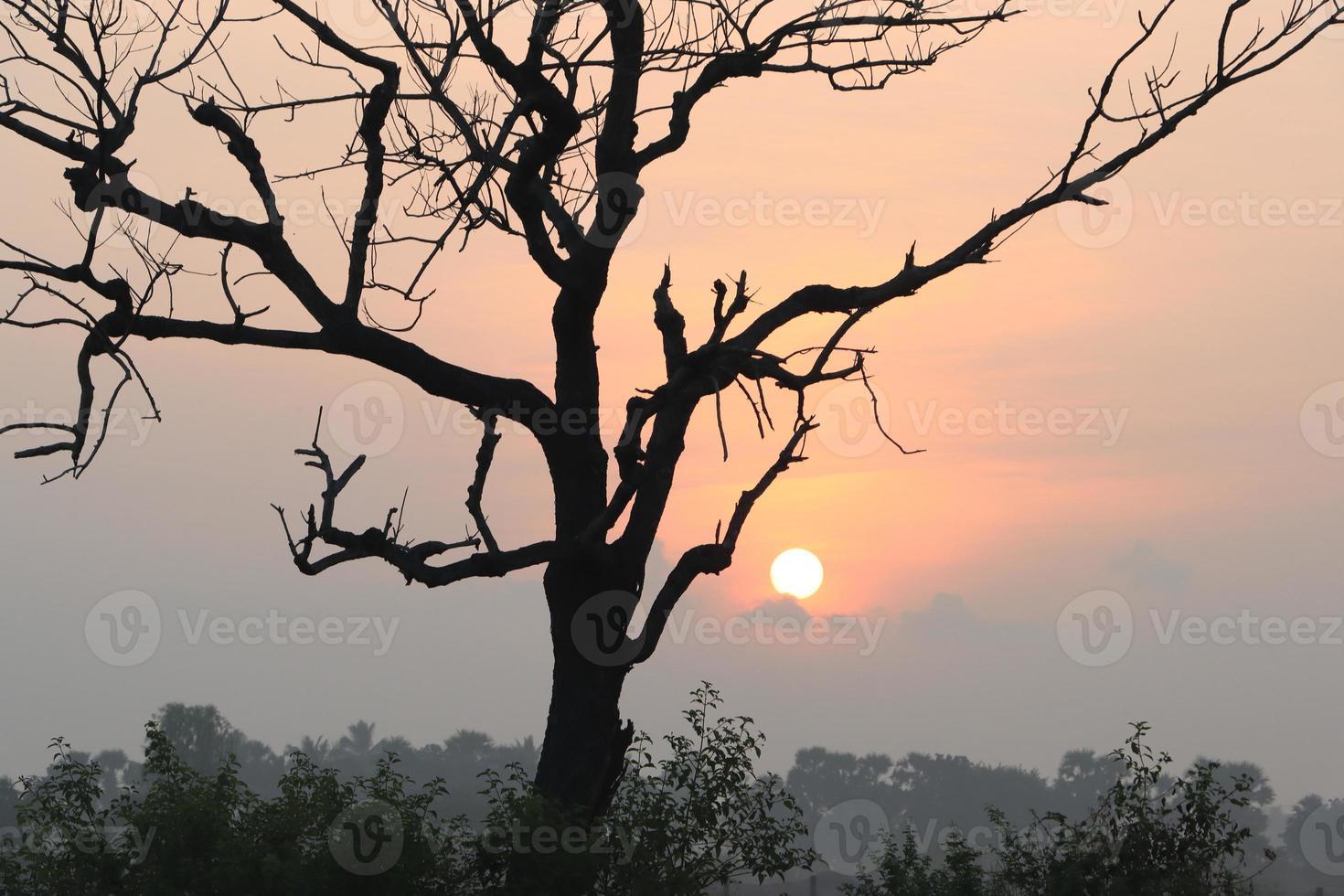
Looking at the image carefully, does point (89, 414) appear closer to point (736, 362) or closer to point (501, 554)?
point (501, 554)

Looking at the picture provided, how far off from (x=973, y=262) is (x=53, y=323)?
6.99 m

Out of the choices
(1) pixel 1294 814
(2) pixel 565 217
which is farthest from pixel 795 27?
(1) pixel 1294 814

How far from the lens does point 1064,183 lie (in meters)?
11.0

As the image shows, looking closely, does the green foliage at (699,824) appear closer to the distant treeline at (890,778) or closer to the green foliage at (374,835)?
the green foliage at (374,835)

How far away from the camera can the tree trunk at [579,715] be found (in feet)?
35.8
